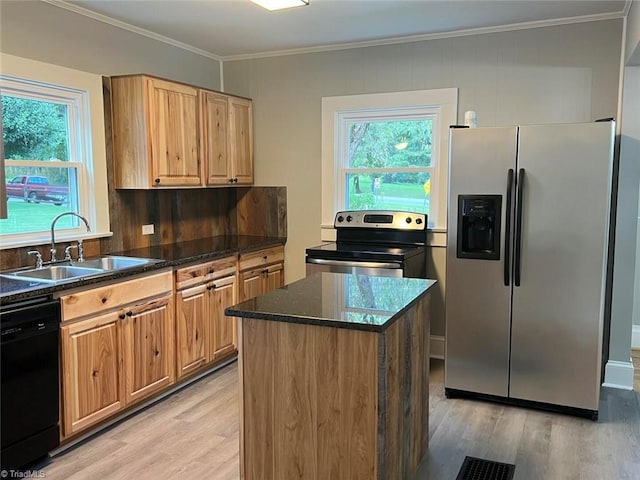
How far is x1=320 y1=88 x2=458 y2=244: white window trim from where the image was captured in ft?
13.8

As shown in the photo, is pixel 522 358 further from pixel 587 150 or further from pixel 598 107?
pixel 598 107

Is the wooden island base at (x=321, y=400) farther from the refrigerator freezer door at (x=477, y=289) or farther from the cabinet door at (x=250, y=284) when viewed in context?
the cabinet door at (x=250, y=284)

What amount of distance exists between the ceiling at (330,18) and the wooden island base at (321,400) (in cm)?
220

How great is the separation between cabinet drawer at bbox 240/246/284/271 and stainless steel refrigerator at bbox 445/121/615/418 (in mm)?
1610

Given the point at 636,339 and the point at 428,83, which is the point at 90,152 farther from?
the point at 636,339

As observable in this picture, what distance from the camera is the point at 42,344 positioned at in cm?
262

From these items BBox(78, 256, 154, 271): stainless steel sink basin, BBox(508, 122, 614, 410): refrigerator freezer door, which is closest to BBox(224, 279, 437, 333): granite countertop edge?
BBox(508, 122, 614, 410): refrigerator freezer door

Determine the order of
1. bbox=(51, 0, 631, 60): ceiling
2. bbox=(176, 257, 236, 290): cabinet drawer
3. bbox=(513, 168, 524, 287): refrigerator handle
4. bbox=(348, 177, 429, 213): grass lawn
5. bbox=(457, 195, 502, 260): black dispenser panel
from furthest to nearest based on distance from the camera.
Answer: bbox=(348, 177, 429, 213): grass lawn, bbox=(176, 257, 236, 290): cabinet drawer, bbox=(51, 0, 631, 60): ceiling, bbox=(457, 195, 502, 260): black dispenser panel, bbox=(513, 168, 524, 287): refrigerator handle

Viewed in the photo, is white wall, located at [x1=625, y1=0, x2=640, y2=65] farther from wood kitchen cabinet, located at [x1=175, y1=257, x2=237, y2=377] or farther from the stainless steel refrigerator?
wood kitchen cabinet, located at [x1=175, y1=257, x2=237, y2=377]

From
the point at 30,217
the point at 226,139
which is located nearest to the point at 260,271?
the point at 226,139

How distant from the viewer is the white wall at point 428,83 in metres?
3.77

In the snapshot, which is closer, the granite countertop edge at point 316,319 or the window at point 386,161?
the granite countertop edge at point 316,319

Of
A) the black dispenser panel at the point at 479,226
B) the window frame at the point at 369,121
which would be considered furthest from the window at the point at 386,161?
the black dispenser panel at the point at 479,226

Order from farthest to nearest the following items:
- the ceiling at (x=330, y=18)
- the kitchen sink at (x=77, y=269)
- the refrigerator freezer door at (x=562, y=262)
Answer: the ceiling at (x=330, y=18) → the refrigerator freezer door at (x=562, y=262) → the kitchen sink at (x=77, y=269)
